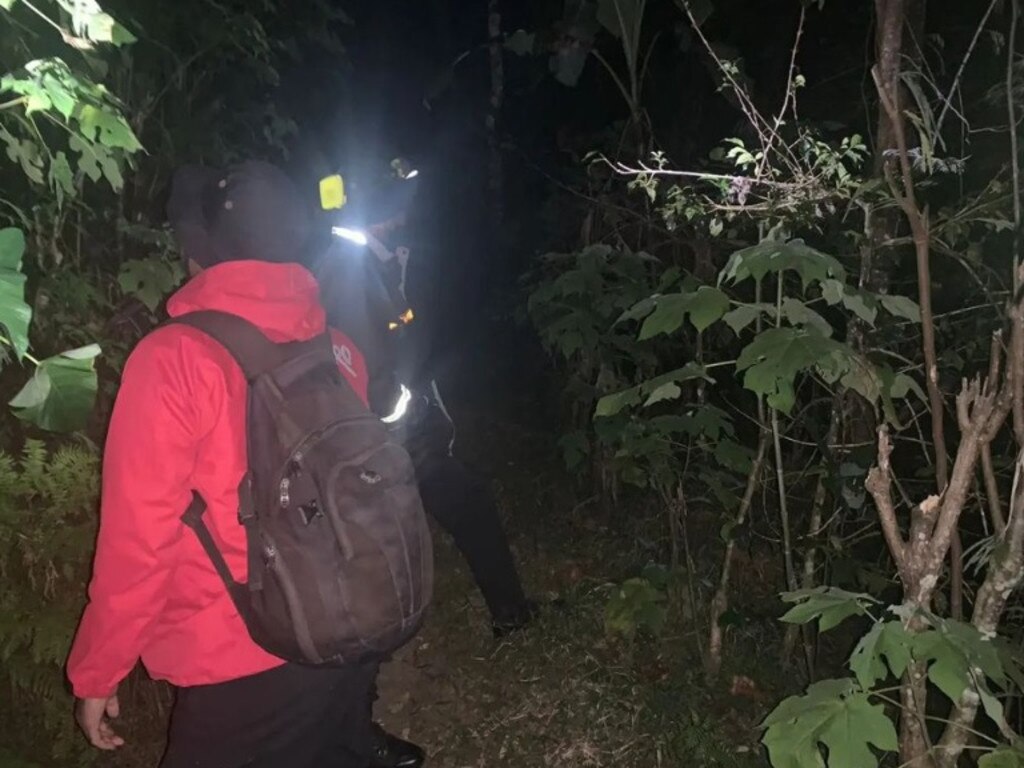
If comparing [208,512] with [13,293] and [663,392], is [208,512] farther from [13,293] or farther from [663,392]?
[663,392]

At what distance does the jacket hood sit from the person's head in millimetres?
27

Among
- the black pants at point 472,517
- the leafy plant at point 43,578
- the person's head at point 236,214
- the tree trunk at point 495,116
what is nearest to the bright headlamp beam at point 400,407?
the black pants at point 472,517

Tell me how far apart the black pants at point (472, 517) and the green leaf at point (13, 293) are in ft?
7.01

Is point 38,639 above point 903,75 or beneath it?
beneath

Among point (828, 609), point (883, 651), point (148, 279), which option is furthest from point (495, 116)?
point (883, 651)

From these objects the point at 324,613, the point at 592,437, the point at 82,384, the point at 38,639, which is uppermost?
the point at 82,384

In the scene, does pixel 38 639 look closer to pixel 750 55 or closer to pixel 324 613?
pixel 324 613

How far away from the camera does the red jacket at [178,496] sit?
4.87 ft

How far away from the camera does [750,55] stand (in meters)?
4.91

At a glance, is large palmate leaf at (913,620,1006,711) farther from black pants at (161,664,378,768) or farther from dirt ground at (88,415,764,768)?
dirt ground at (88,415,764,768)

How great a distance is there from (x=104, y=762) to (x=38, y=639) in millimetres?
591

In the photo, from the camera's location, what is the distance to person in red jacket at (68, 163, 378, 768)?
1.49 meters

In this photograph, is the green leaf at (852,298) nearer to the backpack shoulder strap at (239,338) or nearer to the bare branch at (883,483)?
the bare branch at (883,483)

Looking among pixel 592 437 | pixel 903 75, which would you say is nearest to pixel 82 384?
pixel 903 75
